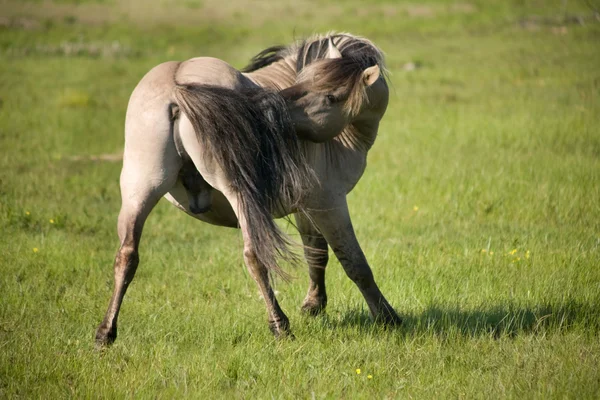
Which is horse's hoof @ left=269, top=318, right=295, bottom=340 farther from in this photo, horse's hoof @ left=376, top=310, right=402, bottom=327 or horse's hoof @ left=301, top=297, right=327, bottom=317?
horse's hoof @ left=301, top=297, right=327, bottom=317

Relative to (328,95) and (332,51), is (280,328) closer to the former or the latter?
(328,95)

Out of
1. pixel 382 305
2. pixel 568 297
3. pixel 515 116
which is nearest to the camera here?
pixel 382 305

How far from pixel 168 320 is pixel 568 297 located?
9.61ft

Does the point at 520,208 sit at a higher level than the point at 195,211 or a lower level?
lower

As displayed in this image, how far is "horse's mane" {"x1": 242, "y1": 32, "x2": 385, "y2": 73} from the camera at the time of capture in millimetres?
5359

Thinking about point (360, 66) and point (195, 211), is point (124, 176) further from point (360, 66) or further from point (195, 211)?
point (360, 66)

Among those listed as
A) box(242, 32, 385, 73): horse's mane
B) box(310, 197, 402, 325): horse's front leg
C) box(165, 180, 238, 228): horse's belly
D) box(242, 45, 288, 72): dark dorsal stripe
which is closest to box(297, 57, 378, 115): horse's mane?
box(242, 32, 385, 73): horse's mane

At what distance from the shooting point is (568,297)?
577 cm

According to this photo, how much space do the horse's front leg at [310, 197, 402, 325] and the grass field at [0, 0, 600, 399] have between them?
175 mm

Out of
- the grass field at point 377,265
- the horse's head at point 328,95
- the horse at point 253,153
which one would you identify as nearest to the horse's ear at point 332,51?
the horse at point 253,153

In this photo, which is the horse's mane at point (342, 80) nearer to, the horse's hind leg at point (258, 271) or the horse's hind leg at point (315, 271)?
the horse's hind leg at point (258, 271)

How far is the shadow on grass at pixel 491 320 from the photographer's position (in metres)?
5.18

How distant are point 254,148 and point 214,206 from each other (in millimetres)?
641

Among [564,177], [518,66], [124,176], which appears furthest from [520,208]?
[518,66]
